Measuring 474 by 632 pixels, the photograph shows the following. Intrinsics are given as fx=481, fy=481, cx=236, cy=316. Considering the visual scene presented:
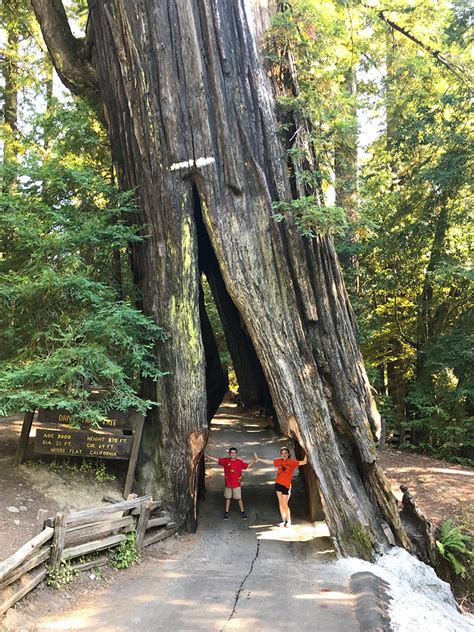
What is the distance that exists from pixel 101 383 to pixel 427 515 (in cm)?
669

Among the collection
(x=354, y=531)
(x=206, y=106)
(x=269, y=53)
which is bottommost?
(x=354, y=531)

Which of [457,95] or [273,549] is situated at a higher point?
[457,95]

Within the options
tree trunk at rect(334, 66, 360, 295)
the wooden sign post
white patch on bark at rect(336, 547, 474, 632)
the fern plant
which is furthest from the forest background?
the fern plant

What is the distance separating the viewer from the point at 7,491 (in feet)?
21.0

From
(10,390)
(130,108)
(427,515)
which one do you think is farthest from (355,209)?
(10,390)

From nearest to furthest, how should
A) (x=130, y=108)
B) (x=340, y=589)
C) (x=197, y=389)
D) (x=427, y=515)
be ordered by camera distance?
1. (x=340, y=589)
2. (x=197, y=389)
3. (x=130, y=108)
4. (x=427, y=515)

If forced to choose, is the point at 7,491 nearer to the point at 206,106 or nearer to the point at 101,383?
the point at 101,383

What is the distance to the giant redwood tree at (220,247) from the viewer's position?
25.5 ft

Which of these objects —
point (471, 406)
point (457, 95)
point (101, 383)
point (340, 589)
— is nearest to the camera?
point (340, 589)

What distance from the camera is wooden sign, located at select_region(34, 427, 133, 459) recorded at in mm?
7184

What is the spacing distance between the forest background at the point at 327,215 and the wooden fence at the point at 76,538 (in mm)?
1343

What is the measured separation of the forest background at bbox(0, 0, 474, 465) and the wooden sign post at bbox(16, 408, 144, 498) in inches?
27.0

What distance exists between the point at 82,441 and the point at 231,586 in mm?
3053

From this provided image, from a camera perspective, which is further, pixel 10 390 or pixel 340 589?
pixel 10 390
